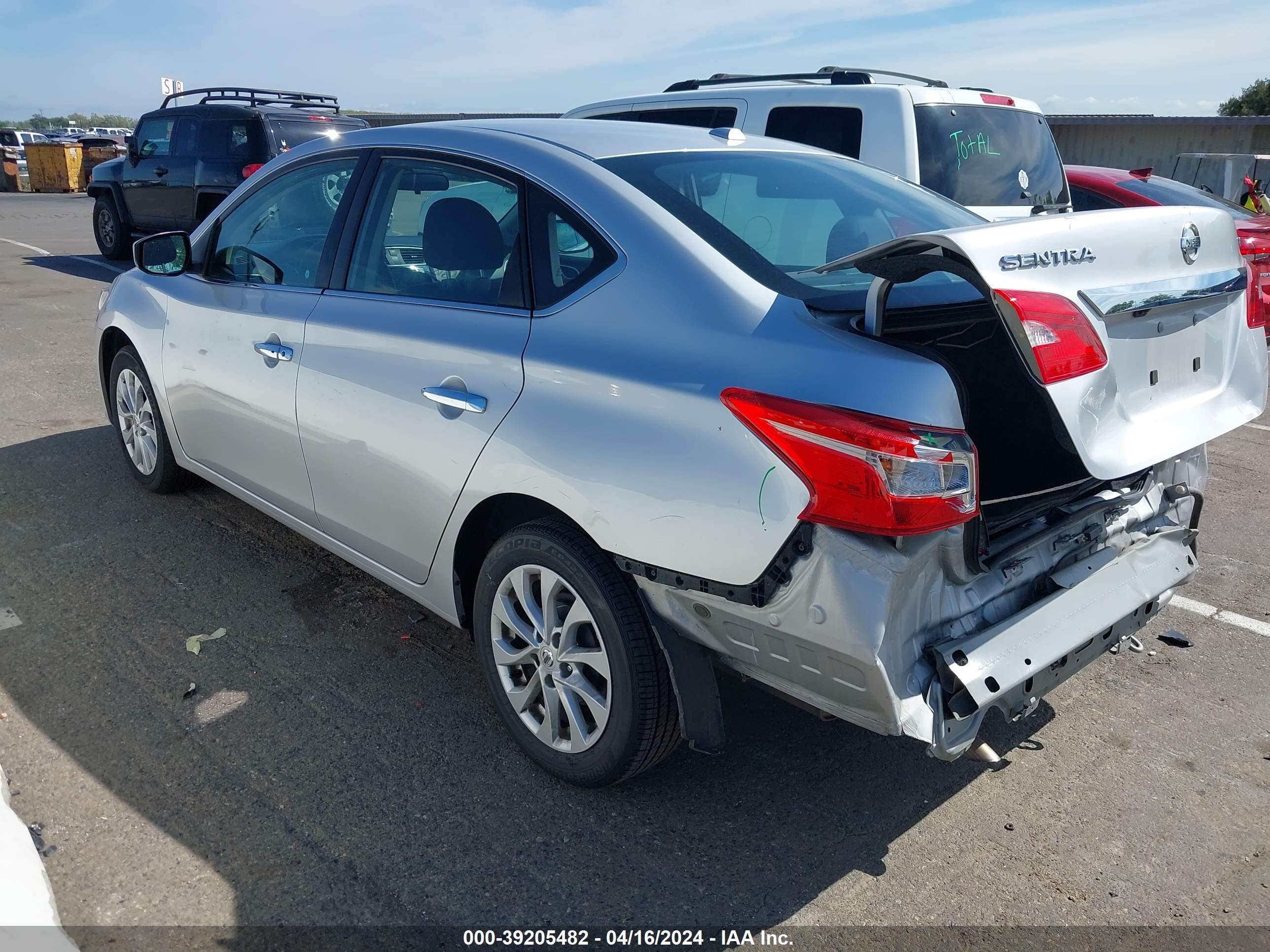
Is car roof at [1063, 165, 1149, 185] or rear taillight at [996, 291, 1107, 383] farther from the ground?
car roof at [1063, 165, 1149, 185]

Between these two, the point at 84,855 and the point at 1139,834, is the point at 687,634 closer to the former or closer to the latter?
the point at 1139,834

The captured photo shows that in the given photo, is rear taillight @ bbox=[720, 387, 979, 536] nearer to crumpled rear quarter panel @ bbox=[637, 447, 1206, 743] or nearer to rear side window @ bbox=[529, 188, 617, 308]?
crumpled rear quarter panel @ bbox=[637, 447, 1206, 743]

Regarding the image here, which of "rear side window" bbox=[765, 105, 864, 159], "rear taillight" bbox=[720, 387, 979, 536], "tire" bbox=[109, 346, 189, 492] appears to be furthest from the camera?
"rear side window" bbox=[765, 105, 864, 159]

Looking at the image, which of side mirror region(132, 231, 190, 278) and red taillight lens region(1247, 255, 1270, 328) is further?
side mirror region(132, 231, 190, 278)

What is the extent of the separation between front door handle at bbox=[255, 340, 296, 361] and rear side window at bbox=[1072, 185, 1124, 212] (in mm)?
7117

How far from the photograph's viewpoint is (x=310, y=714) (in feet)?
10.8

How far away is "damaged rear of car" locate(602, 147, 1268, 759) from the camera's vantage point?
2217mm

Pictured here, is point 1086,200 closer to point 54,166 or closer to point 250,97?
point 250,97

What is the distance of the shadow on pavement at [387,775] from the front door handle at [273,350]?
995 mm

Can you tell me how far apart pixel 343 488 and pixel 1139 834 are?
264 centimetres

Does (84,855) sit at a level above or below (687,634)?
below

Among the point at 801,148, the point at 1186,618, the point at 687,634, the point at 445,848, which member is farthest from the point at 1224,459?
the point at 445,848

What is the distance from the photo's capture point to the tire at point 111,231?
14045 millimetres

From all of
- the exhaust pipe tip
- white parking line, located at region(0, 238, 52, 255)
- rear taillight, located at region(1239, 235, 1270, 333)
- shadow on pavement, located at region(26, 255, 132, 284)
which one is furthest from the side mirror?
white parking line, located at region(0, 238, 52, 255)
